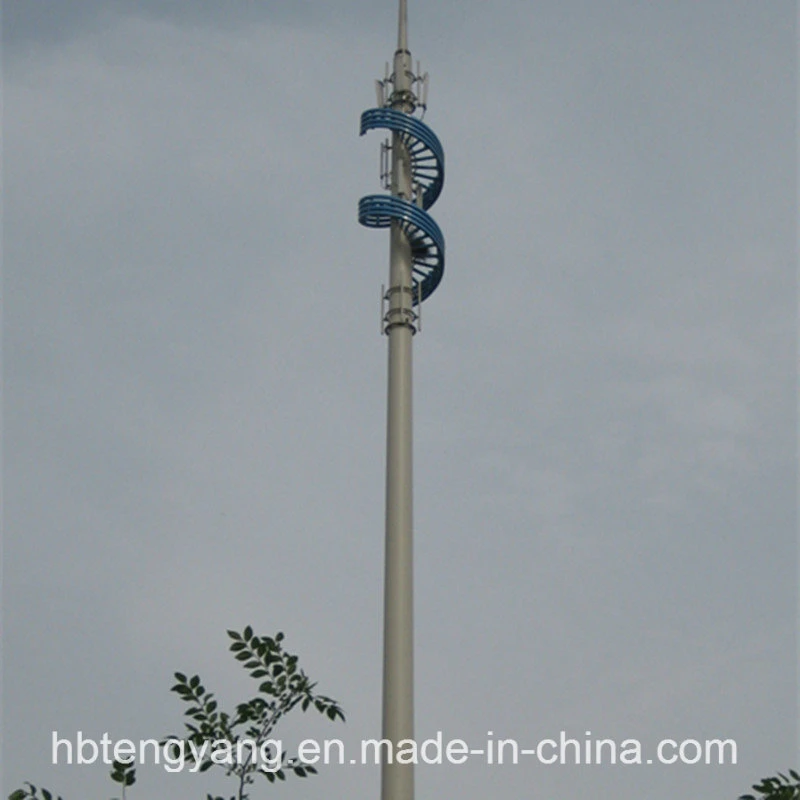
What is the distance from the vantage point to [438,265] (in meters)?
26.2

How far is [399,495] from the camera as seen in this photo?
23.0 meters

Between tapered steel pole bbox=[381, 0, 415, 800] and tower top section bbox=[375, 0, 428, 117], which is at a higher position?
tower top section bbox=[375, 0, 428, 117]

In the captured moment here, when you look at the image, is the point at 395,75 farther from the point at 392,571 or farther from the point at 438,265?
the point at 392,571

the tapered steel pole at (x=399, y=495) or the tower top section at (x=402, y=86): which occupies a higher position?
the tower top section at (x=402, y=86)

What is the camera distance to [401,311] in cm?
2495

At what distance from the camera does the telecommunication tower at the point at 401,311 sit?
69.8 feet

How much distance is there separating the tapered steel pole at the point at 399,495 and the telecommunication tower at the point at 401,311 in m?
0.02

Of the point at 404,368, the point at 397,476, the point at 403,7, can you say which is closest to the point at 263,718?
the point at 397,476

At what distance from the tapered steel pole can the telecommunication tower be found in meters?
0.02

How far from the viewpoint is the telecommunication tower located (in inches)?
837

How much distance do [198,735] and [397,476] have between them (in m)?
12.7

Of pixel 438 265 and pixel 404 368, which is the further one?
pixel 438 265

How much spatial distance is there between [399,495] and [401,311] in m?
4.23

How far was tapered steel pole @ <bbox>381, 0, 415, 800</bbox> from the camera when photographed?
21.0 meters
